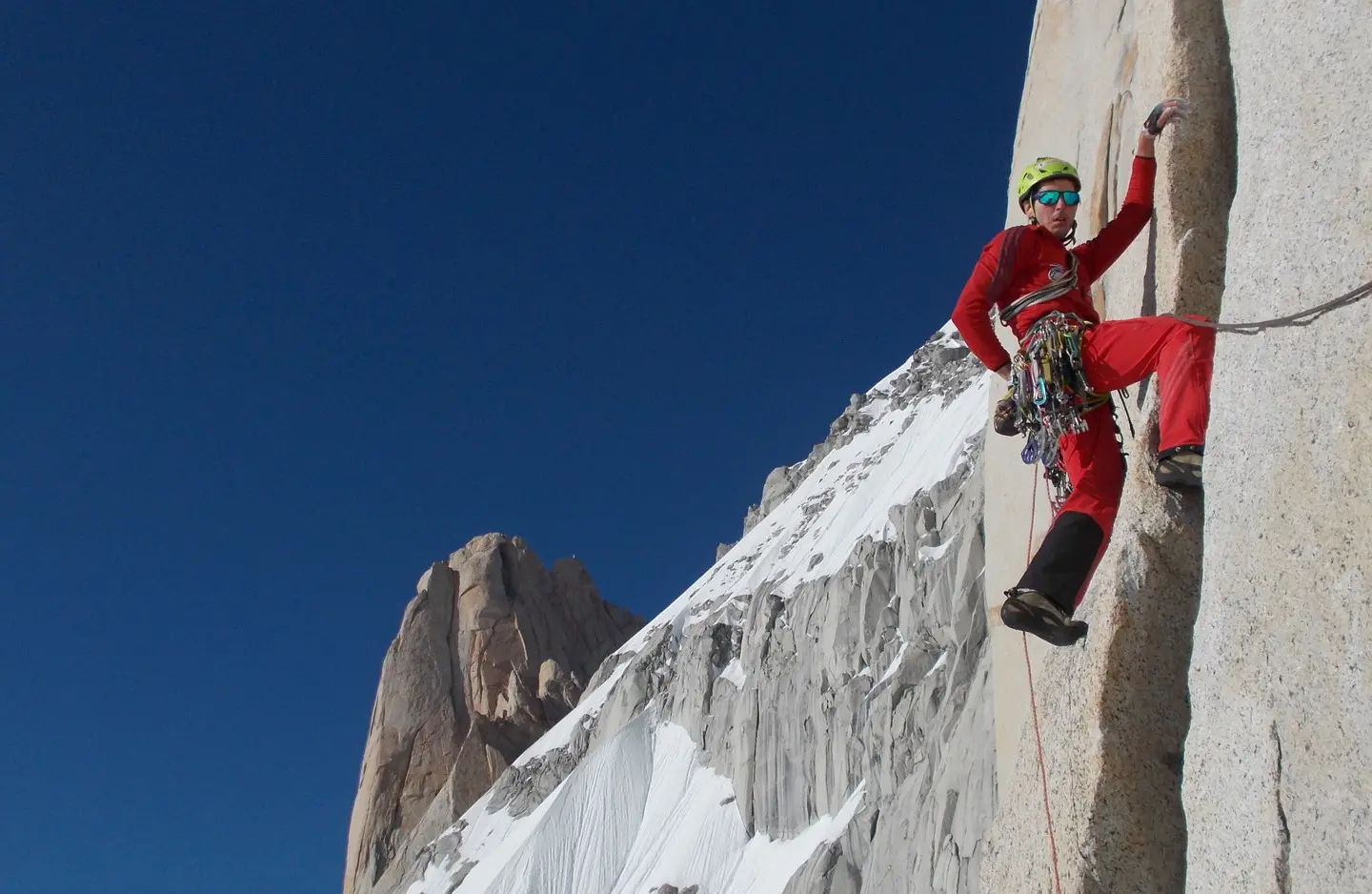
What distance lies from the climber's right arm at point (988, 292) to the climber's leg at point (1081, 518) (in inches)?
28.7

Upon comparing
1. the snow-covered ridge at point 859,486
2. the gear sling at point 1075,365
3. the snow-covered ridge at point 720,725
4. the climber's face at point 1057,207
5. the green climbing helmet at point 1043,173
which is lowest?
the gear sling at point 1075,365

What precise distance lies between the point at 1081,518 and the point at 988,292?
1.56m

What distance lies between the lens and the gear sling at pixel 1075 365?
5.18 m

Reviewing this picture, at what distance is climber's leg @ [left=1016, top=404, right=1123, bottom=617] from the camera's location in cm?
542

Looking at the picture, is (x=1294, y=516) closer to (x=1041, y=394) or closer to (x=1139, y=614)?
(x=1139, y=614)

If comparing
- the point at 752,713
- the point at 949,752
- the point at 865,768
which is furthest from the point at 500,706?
the point at 949,752

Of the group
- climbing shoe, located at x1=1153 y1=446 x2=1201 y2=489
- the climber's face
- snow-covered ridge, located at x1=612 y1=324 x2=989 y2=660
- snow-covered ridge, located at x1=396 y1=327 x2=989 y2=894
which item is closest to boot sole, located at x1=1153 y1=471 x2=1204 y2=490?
climbing shoe, located at x1=1153 y1=446 x2=1201 y2=489

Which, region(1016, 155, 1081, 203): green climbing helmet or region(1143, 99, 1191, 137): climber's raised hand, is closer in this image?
region(1143, 99, 1191, 137): climber's raised hand

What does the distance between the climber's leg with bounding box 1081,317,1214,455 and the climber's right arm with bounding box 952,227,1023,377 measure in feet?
2.26

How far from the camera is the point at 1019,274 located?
6.64 meters

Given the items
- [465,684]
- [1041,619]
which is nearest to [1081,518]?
[1041,619]

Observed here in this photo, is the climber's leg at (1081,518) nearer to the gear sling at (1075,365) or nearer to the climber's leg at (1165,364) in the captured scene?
the gear sling at (1075,365)

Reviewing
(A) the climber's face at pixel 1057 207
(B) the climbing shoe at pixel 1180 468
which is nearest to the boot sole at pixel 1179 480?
(B) the climbing shoe at pixel 1180 468

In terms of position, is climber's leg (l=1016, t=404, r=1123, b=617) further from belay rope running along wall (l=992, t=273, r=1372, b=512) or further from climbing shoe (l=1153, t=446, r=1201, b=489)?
climbing shoe (l=1153, t=446, r=1201, b=489)
